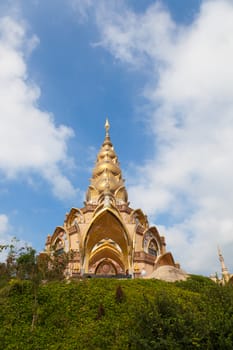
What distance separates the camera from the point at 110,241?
3038 centimetres

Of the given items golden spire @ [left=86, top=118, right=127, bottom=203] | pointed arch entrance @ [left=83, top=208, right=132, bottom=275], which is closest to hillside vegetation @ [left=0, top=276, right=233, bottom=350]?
pointed arch entrance @ [left=83, top=208, right=132, bottom=275]

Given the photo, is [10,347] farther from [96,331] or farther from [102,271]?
[102,271]

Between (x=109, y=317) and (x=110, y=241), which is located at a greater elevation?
(x=110, y=241)

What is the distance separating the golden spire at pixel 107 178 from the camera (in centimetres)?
3744

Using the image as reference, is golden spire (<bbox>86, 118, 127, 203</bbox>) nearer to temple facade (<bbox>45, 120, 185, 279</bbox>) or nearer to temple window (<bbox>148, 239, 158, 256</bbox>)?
temple facade (<bbox>45, 120, 185, 279</bbox>)

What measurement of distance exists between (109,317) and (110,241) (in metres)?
17.4

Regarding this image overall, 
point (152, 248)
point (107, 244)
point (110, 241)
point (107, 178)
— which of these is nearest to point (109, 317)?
point (107, 244)

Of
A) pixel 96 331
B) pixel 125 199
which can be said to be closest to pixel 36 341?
pixel 96 331

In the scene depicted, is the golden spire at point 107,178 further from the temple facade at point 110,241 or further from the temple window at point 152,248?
the temple window at point 152,248

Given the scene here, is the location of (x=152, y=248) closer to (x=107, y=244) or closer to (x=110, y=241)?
(x=110, y=241)

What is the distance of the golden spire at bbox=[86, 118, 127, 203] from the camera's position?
37.4m

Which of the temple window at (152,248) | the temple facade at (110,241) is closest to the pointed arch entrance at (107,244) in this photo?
the temple facade at (110,241)

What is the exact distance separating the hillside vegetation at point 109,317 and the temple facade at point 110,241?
11.6m

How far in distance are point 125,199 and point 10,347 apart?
1071 inches
